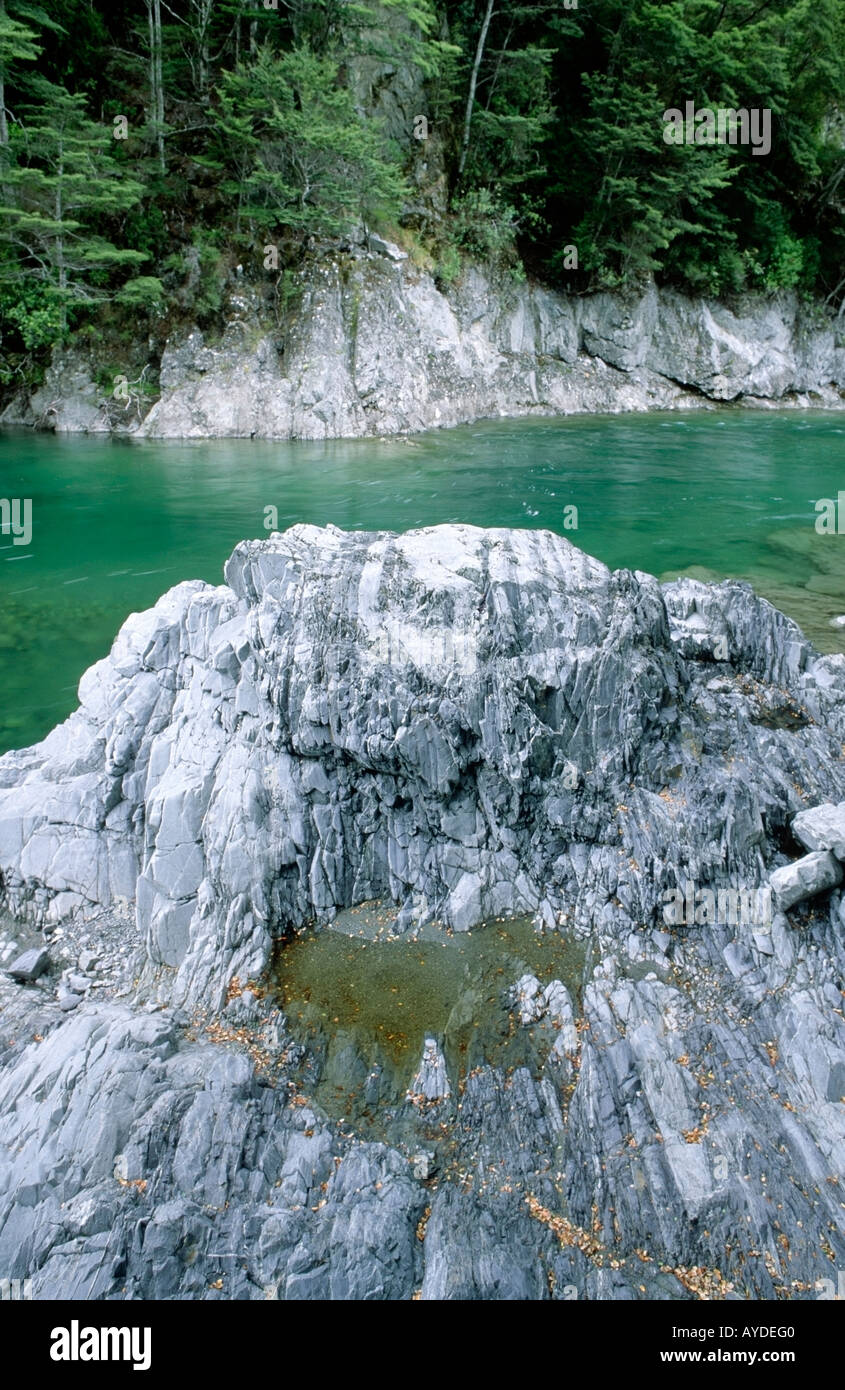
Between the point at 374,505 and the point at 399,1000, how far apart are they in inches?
557

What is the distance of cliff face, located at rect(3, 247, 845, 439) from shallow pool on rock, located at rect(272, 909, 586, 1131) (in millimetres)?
21832

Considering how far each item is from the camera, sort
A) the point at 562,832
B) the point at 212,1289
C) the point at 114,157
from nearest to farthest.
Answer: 1. the point at 212,1289
2. the point at 562,832
3. the point at 114,157

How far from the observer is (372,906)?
24.4ft

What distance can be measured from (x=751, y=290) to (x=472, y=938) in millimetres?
38120

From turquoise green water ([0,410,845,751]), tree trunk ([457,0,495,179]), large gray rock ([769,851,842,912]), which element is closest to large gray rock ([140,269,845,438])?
turquoise green water ([0,410,845,751])

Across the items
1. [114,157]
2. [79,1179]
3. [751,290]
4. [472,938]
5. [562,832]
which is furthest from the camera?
[751,290]

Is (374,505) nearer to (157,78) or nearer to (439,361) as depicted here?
(439,361)

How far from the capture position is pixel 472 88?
29.5 meters

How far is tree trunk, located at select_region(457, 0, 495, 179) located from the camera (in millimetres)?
28625

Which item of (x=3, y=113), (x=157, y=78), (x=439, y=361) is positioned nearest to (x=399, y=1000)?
(x=439, y=361)

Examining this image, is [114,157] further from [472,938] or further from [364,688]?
[472,938]

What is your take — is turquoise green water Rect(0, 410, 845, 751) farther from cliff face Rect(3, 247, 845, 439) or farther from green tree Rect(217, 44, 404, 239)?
green tree Rect(217, 44, 404, 239)

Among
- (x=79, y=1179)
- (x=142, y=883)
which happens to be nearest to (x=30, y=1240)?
(x=79, y=1179)

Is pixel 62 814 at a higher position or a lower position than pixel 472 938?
higher
